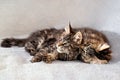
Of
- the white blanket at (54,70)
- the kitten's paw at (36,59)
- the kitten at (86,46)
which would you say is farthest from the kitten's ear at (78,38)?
the kitten's paw at (36,59)

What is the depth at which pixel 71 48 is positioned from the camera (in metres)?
1.58

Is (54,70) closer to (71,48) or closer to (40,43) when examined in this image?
(71,48)

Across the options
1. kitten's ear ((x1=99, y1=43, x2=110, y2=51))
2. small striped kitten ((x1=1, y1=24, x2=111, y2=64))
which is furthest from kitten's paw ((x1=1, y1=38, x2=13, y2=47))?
kitten's ear ((x1=99, y1=43, x2=110, y2=51))

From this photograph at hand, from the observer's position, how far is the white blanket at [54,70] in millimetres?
1370

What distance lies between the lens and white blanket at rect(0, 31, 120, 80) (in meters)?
1.37

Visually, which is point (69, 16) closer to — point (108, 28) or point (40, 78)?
point (108, 28)

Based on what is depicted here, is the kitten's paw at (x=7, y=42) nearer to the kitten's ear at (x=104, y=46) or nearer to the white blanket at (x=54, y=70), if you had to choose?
the white blanket at (x=54, y=70)

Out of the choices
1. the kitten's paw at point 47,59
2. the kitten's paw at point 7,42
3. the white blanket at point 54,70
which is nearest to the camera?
the white blanket at point 54,70

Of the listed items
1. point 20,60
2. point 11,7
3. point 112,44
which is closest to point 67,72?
point 20,60

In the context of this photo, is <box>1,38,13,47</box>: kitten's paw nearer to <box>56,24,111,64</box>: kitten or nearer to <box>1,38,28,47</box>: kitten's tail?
<box>1,38,28,47</box>: kitten's tail

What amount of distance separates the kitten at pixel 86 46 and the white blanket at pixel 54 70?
5 centimetres

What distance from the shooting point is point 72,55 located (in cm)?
159

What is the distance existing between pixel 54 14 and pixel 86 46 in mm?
476

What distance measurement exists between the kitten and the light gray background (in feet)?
1.01
